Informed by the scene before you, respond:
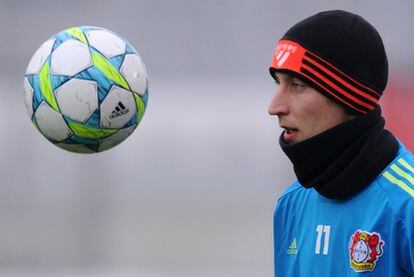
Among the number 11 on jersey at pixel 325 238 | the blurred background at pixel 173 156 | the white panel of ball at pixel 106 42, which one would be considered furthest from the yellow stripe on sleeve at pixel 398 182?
the blurred background at pixel 173 156

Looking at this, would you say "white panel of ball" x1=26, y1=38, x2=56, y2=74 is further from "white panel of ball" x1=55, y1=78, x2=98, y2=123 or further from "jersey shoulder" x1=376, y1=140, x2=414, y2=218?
"jersey shoulder" x1=376, y1=140, x2=414, y2=218

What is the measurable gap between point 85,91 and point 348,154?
1.15 metres

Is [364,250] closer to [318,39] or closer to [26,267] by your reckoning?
[318,39]

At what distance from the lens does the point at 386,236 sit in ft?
8.27

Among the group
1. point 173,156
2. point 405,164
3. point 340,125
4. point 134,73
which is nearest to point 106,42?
point 134,73

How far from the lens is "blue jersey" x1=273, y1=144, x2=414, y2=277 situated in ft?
8.17

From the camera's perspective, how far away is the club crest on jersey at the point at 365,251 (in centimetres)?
252

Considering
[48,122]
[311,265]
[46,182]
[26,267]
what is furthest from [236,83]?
[311,265]

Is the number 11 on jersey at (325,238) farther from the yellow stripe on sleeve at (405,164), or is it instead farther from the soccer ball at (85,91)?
the soccer ball at (85,91)

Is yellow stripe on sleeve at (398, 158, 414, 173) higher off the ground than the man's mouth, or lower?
lower

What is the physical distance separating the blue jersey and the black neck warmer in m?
0.04

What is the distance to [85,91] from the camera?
3.33m

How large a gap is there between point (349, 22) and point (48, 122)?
1312mm

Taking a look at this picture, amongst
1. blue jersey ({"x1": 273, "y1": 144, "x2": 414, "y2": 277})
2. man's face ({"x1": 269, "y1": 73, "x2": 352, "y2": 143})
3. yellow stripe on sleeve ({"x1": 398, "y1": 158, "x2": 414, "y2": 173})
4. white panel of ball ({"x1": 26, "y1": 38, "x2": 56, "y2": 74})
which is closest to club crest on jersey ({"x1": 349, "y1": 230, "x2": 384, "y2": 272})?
blue jersey ({"x1": 273, "y1": 144, "x2": 414, "y2": 277})
